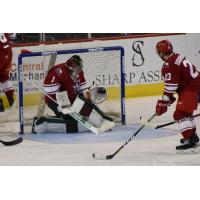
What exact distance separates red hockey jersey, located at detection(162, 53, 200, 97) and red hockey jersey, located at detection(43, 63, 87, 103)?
2.80 ft

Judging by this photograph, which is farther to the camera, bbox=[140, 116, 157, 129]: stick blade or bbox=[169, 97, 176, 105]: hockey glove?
bbox=[140, 116, 157, 129]: stick blade

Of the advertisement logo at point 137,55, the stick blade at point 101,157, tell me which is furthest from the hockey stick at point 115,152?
the advertisement logo at point 137,55

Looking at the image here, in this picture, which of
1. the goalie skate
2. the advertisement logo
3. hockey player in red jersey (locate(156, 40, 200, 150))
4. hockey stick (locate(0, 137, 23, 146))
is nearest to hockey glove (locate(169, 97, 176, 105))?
hockey player in red jersey (locate(156, 40, 200, 150))

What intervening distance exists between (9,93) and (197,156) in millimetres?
1480

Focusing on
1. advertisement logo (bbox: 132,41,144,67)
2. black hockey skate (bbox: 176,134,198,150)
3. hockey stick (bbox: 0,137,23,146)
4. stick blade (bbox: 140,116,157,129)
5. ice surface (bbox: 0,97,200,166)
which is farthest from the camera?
advertisement logo (bbox: 132,41,144,67)

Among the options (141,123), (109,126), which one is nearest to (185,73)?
(141,123)

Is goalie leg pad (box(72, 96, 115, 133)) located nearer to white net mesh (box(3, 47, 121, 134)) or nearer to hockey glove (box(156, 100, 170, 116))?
white net mesh (box(3, 47, 121, 134))

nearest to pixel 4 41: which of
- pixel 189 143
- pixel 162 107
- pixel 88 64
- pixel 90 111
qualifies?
pixel 88 64

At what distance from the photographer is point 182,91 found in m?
3.72

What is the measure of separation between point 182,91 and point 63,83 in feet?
3.19

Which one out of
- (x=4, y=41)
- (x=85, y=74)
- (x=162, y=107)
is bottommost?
(x=162, y=107)

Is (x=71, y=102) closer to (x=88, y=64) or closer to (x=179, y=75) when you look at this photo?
(x=88, y=64)

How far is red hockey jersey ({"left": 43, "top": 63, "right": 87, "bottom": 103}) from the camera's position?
440cm

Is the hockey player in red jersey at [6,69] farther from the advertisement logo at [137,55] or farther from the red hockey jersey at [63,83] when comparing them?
the advertisement logo at [137,55]
